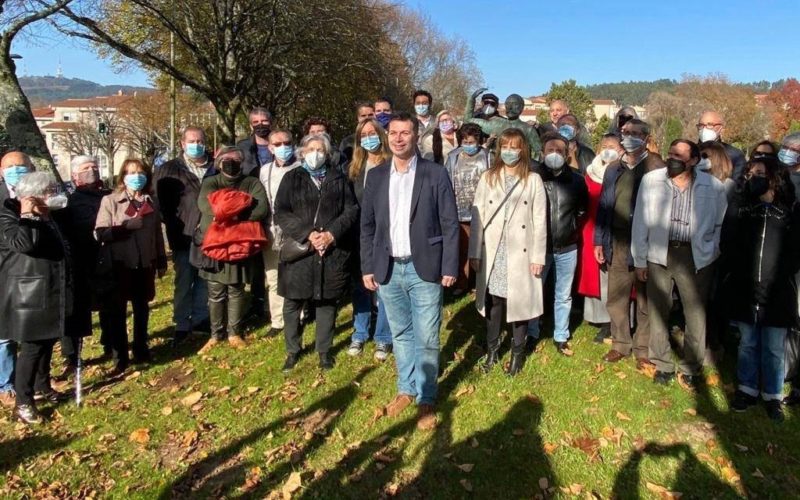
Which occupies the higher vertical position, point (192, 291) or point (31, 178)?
point (31, 178)

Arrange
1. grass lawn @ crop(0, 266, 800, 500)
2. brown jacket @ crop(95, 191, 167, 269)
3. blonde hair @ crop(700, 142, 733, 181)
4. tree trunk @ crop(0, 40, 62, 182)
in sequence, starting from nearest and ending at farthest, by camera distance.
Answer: grass lawn @ crop(0, 266, 800, 500), blonde hair @ crop(700, 142, 733, 181), brown jacket @ crop(95, 191, 167, 269), tree trunk @ crop(0, 40, 62, 182)

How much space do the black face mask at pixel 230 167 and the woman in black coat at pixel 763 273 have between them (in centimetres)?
471

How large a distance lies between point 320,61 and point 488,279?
1673 centimetres

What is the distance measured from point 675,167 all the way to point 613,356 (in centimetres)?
201

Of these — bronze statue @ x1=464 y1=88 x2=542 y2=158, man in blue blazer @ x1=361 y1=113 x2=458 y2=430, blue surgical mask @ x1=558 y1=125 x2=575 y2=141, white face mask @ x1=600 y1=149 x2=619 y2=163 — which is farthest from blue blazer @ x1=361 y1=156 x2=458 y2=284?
bronze statue @ x1=464 y1=88 x2=542 y2=158

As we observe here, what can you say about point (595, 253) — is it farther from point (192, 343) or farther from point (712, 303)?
point (192, 343)

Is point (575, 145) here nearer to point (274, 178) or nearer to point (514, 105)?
point (514, 105)

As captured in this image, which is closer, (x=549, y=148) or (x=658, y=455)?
(x=658, y=455)

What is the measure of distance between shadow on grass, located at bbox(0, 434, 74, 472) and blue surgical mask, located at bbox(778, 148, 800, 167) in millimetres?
6846

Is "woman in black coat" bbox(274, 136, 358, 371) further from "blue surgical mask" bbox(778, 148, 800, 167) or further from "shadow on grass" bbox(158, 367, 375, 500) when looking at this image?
"blue surgical mask" bbox(778, 148, 800, 167)

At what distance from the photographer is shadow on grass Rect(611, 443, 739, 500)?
3.71m

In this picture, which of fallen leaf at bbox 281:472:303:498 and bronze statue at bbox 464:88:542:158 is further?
bronze statue at bbox 464:88:542:158

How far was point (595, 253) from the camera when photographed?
5754mm

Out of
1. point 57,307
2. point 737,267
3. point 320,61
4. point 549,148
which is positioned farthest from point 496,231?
point 320,61
